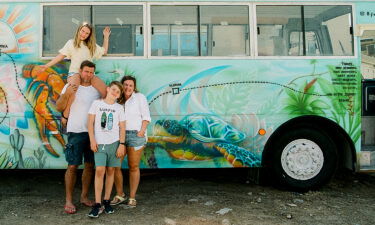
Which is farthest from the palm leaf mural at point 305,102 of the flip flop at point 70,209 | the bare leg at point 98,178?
the flip flop at point 70,209

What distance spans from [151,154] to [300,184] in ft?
7.03

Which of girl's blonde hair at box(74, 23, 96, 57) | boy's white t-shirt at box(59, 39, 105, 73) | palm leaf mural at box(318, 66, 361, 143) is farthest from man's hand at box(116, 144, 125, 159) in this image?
palm leaf mural at box(318, 66, 361, 143)

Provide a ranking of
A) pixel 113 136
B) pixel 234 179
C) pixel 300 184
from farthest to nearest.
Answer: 1. pixel 234 179
2. pixel 300 184
3. pixel 113 136

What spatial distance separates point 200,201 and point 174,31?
90.1 inches

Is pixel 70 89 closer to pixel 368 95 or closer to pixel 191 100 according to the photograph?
pixel 191 100

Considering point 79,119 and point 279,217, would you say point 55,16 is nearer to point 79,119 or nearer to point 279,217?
point 79,119

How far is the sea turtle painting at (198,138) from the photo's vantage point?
5.57 m

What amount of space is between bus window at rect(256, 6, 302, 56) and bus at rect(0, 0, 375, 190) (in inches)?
0.5

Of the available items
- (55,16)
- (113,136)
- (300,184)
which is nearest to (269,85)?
(300,184)

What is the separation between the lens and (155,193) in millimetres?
5859

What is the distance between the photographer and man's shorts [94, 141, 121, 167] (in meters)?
4.78

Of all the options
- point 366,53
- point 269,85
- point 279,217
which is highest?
point 366,53

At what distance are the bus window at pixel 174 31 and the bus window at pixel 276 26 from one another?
0.92 meters

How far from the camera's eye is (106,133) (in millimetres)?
4789
